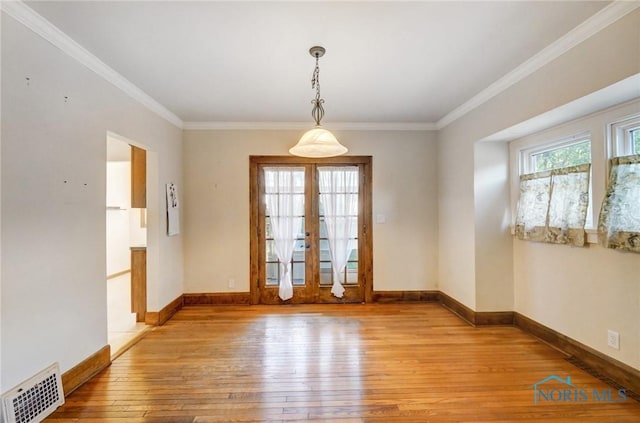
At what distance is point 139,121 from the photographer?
3240 millimetres

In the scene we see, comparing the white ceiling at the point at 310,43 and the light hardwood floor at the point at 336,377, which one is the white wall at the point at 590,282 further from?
the white ceiling at the point at 310,43

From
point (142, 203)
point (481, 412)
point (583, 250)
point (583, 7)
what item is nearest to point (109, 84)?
point (142, 203)

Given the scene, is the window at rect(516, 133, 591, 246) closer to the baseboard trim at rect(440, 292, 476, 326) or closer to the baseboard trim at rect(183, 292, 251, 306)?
the baseboard trim at rect(440, 292, 476, 326)

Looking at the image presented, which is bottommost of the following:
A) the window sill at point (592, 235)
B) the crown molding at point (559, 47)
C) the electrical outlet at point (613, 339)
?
the electrical outlet at point (613, 339)

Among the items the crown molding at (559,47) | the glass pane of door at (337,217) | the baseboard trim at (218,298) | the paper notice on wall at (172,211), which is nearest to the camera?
the crown molding at (559,47)

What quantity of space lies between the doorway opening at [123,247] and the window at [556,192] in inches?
170

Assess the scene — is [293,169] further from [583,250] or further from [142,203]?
[583,250]

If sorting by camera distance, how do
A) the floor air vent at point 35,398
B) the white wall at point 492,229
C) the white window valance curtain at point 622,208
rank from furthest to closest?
the white wall at point 492,229 → the white window valance curtain at point 622,208 → the floor air vent at point 35,398

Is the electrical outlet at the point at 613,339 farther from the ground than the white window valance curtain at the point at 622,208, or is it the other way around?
the white window valance curtain at the point at 622,208

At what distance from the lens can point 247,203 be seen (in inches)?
173

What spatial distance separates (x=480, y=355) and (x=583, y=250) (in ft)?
4.34

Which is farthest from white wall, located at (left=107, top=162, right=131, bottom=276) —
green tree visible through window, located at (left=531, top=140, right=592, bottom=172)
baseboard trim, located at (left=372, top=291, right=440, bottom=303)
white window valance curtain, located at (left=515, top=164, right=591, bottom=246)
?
green tree visible through window, located at (left=531, top=140, right=592, bottom=172)

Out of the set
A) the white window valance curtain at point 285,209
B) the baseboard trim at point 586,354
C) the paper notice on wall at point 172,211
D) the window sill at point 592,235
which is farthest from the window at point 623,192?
the paper notice on wall at point 172,211

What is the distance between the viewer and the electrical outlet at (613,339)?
2.33 m
